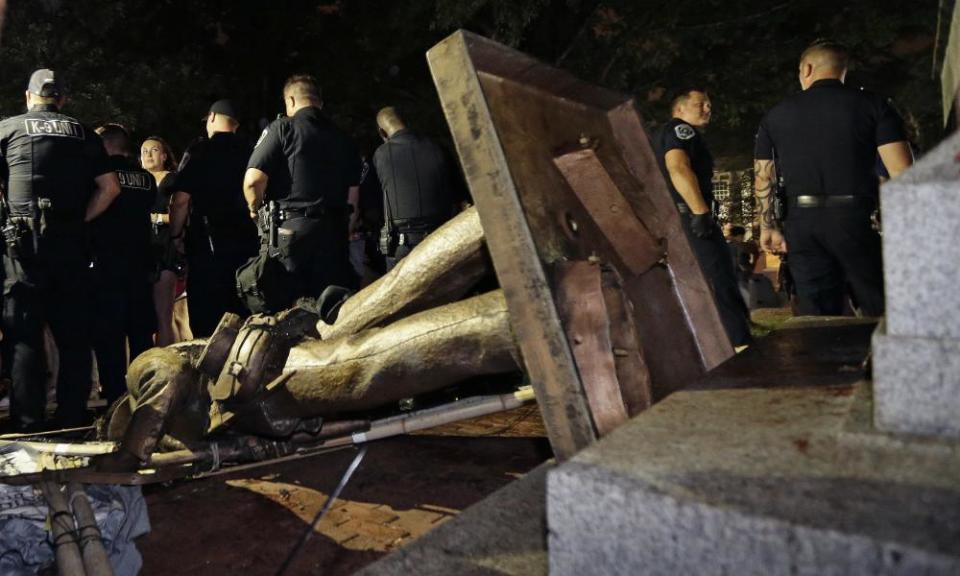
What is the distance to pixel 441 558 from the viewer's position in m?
1.63

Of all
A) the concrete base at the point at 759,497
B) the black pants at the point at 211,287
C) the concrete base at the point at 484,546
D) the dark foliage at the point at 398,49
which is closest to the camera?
the concrete base at the point at 759,497

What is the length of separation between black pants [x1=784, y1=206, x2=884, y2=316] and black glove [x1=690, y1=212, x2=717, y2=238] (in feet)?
1.78

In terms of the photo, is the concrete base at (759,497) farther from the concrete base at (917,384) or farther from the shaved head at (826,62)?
the shaved head at (826,62)

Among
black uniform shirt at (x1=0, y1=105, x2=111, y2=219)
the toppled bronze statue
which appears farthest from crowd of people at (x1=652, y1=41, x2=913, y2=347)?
black uniform shirt at (x1=0, y1=105, x2=111, y2=219)

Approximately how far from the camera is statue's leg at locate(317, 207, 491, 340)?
2.61 meters

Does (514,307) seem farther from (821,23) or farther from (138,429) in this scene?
(821,23)

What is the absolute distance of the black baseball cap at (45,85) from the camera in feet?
15.8

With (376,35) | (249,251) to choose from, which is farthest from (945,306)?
(376,35)

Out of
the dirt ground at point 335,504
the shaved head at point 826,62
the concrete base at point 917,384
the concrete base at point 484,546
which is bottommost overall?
the dirt ground at point 335,504

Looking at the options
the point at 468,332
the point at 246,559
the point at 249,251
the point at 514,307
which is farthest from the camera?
the point at 249,251

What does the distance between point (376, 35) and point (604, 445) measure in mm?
12864

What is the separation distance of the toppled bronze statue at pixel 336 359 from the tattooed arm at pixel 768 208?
9.14 feet

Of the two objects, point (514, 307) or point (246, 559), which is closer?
point (514, 307)

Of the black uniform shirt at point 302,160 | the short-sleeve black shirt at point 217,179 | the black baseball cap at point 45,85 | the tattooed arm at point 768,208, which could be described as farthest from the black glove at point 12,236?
the tattooed arm at point 768,208
